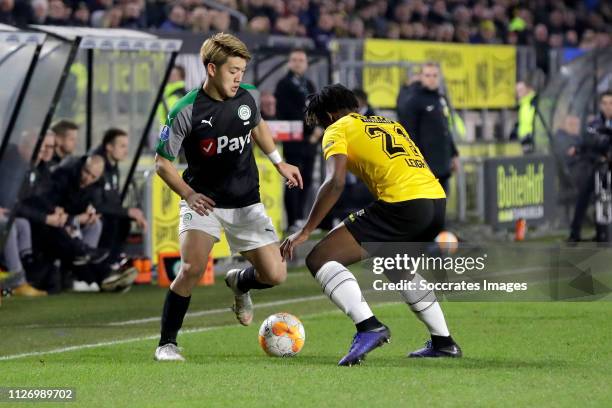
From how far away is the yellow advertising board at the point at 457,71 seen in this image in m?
22.1

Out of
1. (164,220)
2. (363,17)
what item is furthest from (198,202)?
(363,17)

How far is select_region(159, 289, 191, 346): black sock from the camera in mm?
8898

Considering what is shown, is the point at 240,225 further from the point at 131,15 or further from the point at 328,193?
the point at 131,15

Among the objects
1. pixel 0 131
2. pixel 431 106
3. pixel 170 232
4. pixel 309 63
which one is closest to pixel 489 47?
pixel 309 63

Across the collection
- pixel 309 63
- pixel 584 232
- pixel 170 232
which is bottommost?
pixel 584 232

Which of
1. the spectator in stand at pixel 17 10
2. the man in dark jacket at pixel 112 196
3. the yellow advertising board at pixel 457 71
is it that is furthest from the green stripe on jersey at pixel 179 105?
the yellow advertising board at pixel 457 71

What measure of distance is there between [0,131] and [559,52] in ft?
50.4

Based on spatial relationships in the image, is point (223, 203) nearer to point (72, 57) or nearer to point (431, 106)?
point (72, 57)

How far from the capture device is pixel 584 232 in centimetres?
2025

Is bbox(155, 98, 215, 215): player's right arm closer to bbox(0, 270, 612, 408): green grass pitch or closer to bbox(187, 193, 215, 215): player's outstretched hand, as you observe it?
bbox(187, 193, 215, 215): player's outstretched hand

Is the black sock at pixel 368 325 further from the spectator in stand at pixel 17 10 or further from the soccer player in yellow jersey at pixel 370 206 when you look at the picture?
the spectator in stand at pixel 17 10

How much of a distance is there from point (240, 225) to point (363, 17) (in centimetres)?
1760

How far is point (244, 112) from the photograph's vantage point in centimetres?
902

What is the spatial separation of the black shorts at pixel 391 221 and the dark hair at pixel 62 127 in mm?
6163
